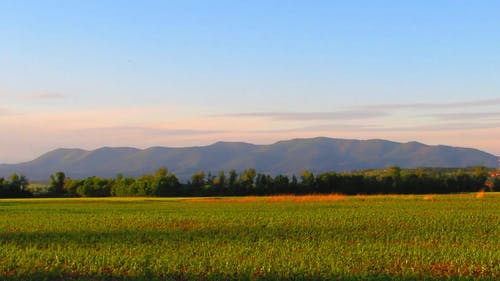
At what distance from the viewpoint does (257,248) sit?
24031mm

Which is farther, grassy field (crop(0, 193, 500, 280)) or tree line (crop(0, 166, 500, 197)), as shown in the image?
tree line (crop(0, 166, 500, 197))

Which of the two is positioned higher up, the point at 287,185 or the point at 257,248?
the point at 287,185

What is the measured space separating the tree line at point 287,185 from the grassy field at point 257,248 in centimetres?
5915

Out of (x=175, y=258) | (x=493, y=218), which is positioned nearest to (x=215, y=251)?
(x=175, y=258)

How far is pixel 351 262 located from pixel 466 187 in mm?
83921

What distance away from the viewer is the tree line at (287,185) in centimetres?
9688

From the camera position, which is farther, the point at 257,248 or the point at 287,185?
the point at 287,185

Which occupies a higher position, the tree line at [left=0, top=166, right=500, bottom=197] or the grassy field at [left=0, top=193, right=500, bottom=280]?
the tree line at [left=0, top=166, right=500, bottom=197]

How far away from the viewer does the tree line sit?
318ft

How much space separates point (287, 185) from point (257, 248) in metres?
75.7

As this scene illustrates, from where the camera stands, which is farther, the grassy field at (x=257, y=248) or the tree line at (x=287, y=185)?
the tree line at (x=287, y=185)

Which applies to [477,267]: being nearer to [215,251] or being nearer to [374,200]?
[215,251]

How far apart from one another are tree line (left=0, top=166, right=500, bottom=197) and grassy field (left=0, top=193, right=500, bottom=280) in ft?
194

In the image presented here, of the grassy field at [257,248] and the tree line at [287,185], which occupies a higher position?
the tree line at [287,185]
